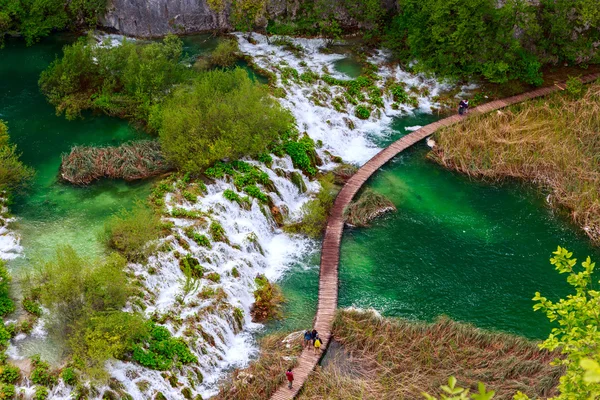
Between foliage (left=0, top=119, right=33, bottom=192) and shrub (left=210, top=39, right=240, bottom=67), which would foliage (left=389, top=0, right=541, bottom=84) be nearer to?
shrub (left=210, top=39, right=240, bottom=67)

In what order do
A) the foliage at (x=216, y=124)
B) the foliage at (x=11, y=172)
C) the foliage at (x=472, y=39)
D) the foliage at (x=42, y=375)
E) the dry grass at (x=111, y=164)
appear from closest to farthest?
the foliage at (x=42, y=375), the foliage at (x=11, y=172), the foliage at (x=216, y=124), the dry grass at (x=111, y=164), the foliage at (x=472, y=39)

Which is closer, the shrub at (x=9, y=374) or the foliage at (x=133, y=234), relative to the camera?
the shrub at (x=9, y=374)

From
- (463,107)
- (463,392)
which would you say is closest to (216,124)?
(463,107)

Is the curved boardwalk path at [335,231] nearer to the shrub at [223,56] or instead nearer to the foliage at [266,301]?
the foliage at [266,301]

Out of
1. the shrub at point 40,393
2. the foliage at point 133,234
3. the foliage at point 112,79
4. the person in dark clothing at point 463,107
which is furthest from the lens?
the person in dark clothing at point 463,107

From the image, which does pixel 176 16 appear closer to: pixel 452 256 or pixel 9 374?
pixel 452 256

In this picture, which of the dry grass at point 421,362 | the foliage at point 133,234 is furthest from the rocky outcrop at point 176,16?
the dry grass at point 421,362
